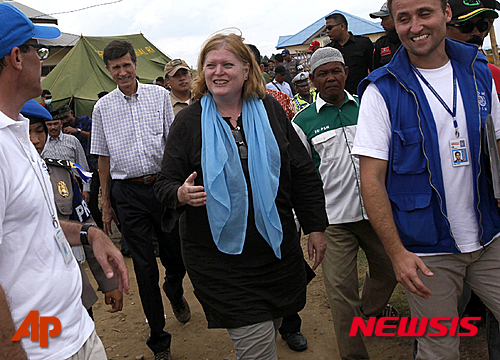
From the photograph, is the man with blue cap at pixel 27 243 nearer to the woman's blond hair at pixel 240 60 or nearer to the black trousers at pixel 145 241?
the woman's blond hair at pixel 240 60

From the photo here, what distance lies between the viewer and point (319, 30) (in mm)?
29625

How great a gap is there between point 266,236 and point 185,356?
1987mm

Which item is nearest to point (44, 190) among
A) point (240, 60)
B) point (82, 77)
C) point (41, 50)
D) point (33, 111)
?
point (41, 50)

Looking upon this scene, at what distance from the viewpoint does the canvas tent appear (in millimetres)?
12281

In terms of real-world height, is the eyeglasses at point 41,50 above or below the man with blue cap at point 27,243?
above

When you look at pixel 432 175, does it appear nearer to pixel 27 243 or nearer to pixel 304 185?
pixel 304 185

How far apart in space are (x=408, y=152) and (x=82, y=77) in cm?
1262

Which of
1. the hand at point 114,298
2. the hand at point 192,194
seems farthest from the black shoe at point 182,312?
the hand at point 192,194

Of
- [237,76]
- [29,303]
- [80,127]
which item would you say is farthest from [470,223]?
[80,127]

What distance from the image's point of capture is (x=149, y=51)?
1658 centimetres

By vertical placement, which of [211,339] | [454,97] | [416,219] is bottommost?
[211,339]

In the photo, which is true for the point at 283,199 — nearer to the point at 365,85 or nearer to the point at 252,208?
the point at 252,208

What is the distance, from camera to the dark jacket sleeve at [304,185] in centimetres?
295

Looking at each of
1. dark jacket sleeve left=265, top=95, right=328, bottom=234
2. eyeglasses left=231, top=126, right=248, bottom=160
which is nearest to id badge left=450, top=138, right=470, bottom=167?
dark jacket sleeve left=265, top=95, right=328, bottom=234
